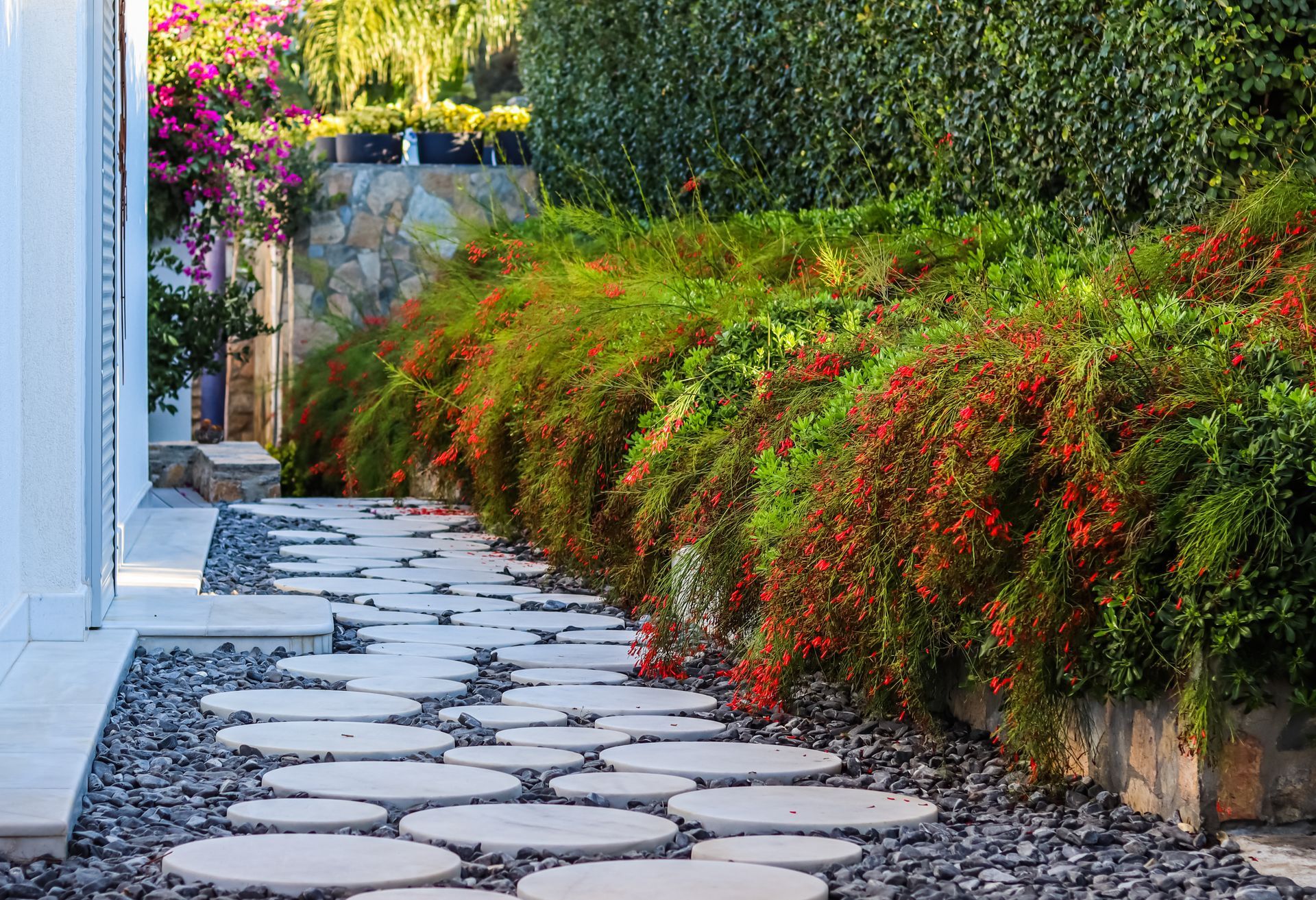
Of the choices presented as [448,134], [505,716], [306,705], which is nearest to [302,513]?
[306,705]

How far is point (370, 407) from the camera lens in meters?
7.29

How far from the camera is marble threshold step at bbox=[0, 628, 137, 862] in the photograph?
2037mm

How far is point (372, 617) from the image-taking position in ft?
13.4

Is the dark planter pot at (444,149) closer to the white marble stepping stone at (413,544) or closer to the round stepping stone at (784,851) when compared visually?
the white marble stepping stone at (413,544)

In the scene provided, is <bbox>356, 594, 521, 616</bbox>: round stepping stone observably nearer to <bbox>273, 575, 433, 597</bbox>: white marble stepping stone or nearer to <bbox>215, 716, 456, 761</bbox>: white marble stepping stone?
<bbox>273, 575, 433, 597</bbox>: white marble stepping stone

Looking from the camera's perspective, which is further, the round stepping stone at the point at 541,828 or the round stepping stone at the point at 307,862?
the round stepping stone at the point at 541,828

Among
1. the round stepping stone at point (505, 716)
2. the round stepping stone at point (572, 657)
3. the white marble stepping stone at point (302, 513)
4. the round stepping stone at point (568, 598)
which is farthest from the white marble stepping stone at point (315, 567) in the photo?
the round stepping stone at point (505, 716)

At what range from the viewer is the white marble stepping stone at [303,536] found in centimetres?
564

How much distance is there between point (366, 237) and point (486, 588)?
5815 mm

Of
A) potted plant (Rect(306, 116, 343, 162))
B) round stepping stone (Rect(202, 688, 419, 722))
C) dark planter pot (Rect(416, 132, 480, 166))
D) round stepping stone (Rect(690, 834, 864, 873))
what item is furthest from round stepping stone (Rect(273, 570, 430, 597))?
potted plant (Rect(306, 116, 343, 162))

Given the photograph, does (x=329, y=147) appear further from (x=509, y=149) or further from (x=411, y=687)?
(x=411, y=687)

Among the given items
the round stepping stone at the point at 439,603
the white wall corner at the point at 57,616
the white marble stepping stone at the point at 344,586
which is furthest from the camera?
the white marble stepping stone at the point at 344,586

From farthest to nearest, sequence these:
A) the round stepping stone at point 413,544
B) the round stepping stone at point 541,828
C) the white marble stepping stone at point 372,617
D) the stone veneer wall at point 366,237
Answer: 1. the stone veneer wall at point 366,237
2. the round stepping stone at point 413,544
3. the white marble stepping stone at point 372,617
4. the round stepping stone at point 541,828

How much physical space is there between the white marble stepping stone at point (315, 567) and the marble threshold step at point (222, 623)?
3.02 feet
